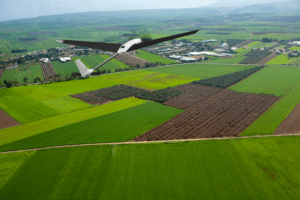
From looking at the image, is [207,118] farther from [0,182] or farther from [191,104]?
[0,182]

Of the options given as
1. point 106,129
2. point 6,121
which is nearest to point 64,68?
point 6,121

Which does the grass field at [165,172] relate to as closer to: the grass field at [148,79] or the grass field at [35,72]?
the grass field at [148,79]

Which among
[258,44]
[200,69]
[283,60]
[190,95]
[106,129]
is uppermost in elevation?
[258,44]

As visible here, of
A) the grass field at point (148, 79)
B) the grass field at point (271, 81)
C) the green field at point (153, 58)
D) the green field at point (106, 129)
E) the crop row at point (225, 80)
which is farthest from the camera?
the green field at point (153, 58)

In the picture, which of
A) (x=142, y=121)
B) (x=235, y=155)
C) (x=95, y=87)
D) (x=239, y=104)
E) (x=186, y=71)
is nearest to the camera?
(x=235, y=155)

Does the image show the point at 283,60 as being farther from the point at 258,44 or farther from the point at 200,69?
the point at 258,44

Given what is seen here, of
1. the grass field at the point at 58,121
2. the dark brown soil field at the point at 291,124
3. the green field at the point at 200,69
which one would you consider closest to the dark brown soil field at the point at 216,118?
the dark brown soil field at the point at 291,124

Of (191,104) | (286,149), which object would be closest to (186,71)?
(191,104)
